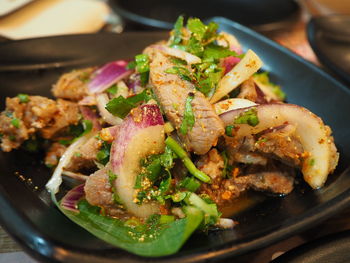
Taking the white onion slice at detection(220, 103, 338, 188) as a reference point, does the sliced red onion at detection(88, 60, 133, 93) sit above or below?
above

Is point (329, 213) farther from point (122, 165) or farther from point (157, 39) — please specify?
point (157, 39)

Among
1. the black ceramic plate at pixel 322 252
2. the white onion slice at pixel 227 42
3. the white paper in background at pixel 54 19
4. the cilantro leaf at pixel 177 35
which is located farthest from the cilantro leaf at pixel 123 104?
the white paper in background at pixel 54 19

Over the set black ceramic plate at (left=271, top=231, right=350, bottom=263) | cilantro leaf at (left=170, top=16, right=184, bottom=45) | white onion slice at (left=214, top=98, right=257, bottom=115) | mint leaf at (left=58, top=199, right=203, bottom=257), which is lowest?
black ceramic plate at (left=271, top=231, right=350, bottom=263)

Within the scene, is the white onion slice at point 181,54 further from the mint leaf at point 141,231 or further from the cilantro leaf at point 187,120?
the mint leaf at point 141,231

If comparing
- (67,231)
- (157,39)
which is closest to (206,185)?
(67,231)

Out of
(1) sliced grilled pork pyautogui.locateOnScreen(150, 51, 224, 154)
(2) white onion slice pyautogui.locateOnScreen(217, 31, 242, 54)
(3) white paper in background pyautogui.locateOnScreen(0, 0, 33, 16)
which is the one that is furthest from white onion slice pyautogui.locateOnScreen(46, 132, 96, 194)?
(3) white paper in background pyautogui.locateOnScreen(0, 0, 33, 16)

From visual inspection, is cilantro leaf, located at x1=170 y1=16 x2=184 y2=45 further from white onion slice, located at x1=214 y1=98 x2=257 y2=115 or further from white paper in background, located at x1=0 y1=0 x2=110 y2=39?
white paper in background, located at x1=0 y1=0 x2=110 y2=39

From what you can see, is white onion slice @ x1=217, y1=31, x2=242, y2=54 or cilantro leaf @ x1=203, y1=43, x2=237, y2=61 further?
white onion slice @ x1=217, y1=31, x2=242, y2=54
